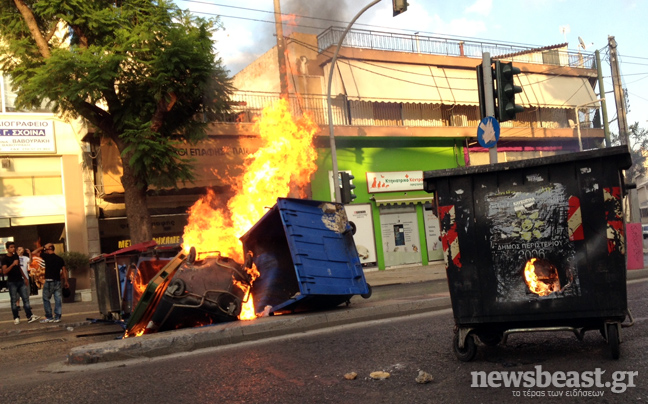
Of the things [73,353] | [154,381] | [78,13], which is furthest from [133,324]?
[78,13]

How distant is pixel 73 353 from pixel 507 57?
84.9ft

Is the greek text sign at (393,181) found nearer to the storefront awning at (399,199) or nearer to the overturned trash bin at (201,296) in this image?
the storefront awning at (399,199)

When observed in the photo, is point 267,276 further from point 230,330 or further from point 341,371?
point 341,371

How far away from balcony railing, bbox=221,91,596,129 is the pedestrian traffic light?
41.3 ft

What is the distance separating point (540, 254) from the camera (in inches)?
201

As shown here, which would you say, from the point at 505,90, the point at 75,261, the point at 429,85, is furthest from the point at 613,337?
the point at 429,85

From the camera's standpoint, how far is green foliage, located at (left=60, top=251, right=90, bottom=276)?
1877 centimetres

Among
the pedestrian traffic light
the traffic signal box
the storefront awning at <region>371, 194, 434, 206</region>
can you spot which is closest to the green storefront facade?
the storefront awning at <region>371, 194, 434, 206</region>

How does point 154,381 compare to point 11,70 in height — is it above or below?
below

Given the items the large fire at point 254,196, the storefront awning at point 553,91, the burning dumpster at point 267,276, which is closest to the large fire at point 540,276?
the burning dumpster at point 267,276

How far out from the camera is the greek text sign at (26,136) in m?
18.9

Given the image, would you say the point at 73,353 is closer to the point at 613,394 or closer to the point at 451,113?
the point at 613,394

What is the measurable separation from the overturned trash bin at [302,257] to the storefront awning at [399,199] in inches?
543

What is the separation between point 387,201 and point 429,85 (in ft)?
17.3
